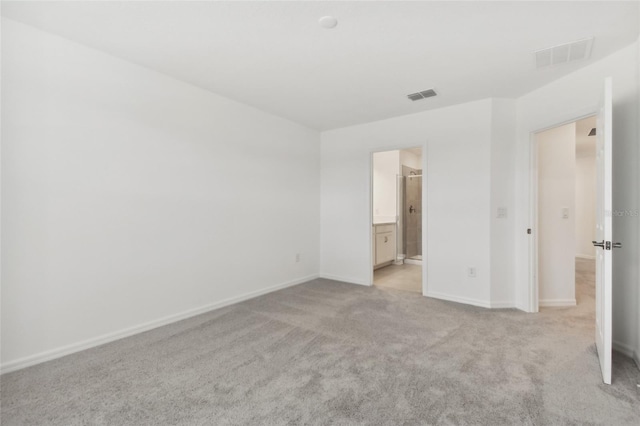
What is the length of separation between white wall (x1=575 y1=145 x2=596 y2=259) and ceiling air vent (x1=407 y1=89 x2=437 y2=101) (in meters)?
5.92

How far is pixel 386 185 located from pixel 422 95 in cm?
308

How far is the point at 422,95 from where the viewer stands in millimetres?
3330

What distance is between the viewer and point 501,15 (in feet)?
6.40

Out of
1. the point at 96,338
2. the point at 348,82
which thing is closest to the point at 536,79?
the point at 348,82

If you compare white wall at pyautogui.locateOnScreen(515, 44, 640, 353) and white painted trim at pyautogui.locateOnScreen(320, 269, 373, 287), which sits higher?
white wall at pyautogui.locateOnScreen(515, 44, 640, 353)

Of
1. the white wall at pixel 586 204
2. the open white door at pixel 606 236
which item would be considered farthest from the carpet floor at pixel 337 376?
the white wall at pixel 586 204

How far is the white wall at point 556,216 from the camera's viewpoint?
341 centimetres

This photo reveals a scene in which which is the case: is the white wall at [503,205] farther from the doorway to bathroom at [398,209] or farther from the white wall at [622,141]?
the doorway to bathroom at [398,209]

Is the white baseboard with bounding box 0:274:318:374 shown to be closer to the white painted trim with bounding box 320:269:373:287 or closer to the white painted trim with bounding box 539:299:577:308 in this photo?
the white painted trim with bounding box 320:269:373:287

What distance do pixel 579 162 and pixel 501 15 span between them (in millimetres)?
7154

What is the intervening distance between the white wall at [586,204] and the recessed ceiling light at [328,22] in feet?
25.0

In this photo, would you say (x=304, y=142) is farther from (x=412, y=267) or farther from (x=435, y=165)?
(x=412, y=267)

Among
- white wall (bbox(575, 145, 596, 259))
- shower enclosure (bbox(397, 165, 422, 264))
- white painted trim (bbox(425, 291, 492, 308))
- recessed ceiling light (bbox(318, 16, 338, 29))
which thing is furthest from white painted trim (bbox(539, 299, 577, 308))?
white wall (bbox(575, 145, 596, 259))

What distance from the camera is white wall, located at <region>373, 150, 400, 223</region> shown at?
616 centimetres
